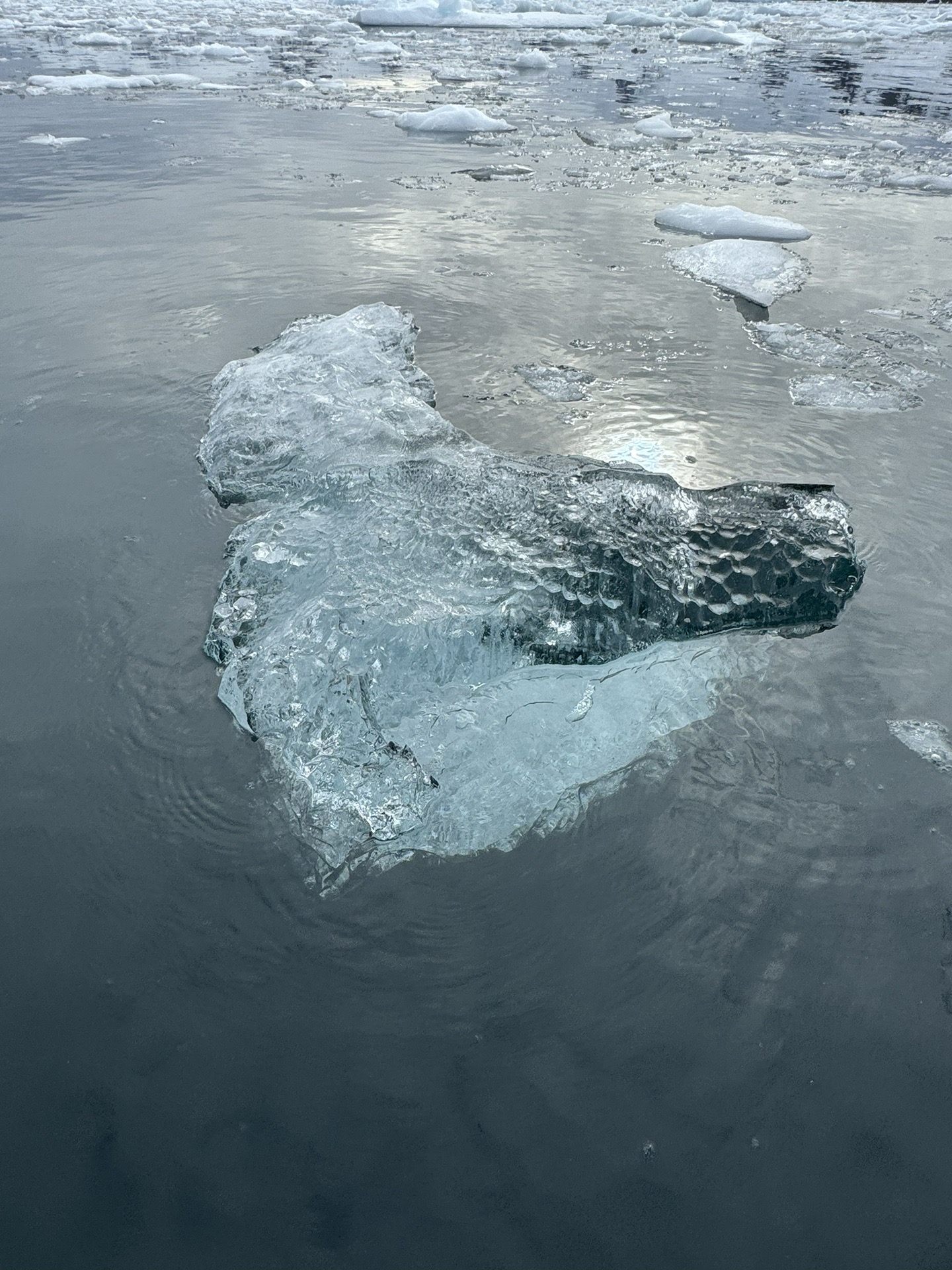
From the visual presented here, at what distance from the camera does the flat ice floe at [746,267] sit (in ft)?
19.9

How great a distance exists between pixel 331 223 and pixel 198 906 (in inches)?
282

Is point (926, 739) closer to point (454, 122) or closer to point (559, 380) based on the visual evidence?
point (559, 380)

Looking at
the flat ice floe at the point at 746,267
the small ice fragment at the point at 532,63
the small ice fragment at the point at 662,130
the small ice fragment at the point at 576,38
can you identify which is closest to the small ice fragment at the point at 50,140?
the small ice fragment at the point at 662,130

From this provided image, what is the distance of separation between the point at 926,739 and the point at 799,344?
3.60 m

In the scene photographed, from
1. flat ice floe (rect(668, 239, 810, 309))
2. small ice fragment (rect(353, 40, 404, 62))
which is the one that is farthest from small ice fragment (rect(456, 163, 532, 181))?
small ice fragment (rect(353, 40, 404, 62))

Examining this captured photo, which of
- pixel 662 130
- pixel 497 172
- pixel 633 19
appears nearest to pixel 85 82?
pixel 497 172

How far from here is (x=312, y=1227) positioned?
1.59 metres

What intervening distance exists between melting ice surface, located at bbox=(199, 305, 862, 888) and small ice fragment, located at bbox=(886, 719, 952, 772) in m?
0.54

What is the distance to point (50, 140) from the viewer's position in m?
10.2

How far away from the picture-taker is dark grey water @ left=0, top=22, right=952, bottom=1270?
1620 mm

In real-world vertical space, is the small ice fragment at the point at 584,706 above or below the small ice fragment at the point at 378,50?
below

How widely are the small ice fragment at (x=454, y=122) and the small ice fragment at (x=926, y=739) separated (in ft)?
37.7

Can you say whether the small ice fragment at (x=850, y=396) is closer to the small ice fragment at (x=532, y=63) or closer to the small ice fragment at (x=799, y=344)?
the small ice fragment at (x=799, y=344)

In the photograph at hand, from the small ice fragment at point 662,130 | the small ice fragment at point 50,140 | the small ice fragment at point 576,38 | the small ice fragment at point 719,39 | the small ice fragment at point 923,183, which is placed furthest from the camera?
the small ice fragment at point 576,38
